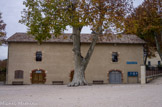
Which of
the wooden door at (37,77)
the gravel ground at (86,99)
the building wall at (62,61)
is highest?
the building wall at (62,61)

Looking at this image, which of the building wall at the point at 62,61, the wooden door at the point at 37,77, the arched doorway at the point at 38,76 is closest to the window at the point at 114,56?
the building wall at the point at 62,61

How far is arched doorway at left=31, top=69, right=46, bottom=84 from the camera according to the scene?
25.9 metres

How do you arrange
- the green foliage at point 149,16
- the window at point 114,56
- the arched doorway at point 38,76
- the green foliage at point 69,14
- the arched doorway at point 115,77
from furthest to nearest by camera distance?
the window at point 114,56 < the green foliage at point 149,16 < the arched doorway at point 115,77 < the arched doorway at point 38,76 < the green foliage at point 69,14

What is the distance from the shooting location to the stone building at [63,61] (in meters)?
25.9

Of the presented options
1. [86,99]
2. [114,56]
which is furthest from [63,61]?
[86,99]

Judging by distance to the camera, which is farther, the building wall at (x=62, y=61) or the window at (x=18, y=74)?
the building wall at (x=62, y=61)

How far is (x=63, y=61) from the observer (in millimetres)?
26328

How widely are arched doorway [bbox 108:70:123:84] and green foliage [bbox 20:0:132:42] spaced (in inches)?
415

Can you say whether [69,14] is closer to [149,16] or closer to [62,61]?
[62,61]

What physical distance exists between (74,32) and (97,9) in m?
4.05

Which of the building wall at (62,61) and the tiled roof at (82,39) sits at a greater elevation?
the tiled roof at (82,39)

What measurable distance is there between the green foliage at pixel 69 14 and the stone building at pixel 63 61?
852 centimetres

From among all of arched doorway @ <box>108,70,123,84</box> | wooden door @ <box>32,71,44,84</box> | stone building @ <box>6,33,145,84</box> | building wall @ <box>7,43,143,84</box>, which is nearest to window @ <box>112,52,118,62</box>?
stone building @ <box>6,33,145,84</box>

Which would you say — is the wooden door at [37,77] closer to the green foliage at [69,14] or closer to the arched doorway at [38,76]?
the arched doorway at [38,76]
